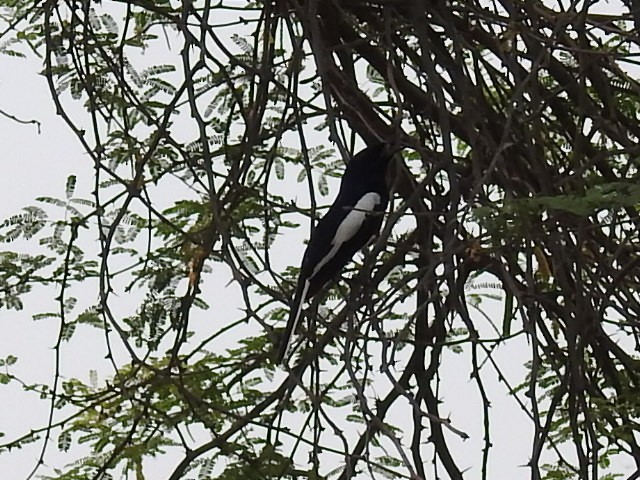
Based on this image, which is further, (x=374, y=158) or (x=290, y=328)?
(x=374, y=158)

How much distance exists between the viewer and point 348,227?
266 cm

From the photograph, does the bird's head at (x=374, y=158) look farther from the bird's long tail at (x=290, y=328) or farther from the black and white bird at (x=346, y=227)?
the bird's long tail at (x=290, y=328)

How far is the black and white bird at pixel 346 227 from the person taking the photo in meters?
2.51

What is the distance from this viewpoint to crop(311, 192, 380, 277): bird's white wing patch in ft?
8.45

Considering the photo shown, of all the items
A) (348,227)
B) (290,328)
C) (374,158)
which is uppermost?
(374,158)

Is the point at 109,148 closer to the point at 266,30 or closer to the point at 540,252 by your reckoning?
the point at 266,30

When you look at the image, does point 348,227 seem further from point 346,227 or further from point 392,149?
point 392,149

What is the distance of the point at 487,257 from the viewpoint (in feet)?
7.54

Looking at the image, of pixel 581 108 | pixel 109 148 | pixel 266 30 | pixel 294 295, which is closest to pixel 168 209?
pixel 109 148

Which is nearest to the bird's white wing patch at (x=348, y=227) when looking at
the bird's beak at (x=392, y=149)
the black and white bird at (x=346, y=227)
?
the black and white bird at (x=346, y=227)

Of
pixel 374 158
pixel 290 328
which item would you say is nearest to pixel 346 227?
pixel 374 158

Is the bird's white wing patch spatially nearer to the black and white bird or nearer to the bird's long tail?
the black and white bird

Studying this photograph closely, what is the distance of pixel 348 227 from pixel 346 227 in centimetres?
1

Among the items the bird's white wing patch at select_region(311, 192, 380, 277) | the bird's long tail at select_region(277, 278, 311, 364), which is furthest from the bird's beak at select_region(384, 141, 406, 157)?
the bird's long tail at select_region(277, 278, 311, 364)
